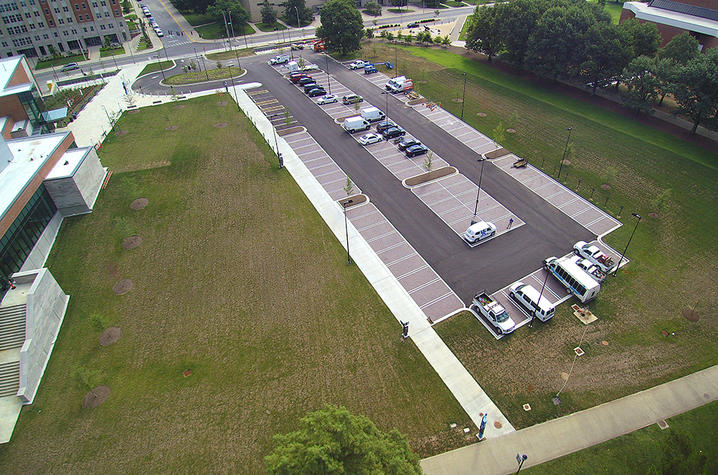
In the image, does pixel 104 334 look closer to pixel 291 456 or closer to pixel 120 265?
pixel 120 265

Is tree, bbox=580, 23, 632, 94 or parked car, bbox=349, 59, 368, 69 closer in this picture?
tree, bbox=580, 23, 632, 94

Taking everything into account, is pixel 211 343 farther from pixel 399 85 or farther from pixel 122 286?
pixel 399 85

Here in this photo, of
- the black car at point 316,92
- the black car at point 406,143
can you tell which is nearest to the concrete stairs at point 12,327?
the black car at point 406,143

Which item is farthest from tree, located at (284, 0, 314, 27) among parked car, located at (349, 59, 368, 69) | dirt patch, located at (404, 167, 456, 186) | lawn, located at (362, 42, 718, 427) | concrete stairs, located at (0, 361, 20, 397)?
concrete stairs, located at (0, 361, 20, 397)

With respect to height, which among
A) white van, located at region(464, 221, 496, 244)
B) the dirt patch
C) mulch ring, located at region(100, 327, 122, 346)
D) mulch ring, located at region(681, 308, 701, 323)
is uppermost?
the dirt patch

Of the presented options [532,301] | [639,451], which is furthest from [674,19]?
[639,451]

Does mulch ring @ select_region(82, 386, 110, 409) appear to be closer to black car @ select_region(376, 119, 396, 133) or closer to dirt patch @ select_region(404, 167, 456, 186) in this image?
dirt patch @ select_region(404, 167, 456, 186)

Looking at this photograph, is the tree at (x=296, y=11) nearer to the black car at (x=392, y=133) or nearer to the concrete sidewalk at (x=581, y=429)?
the black car at (x=392, y=133)
